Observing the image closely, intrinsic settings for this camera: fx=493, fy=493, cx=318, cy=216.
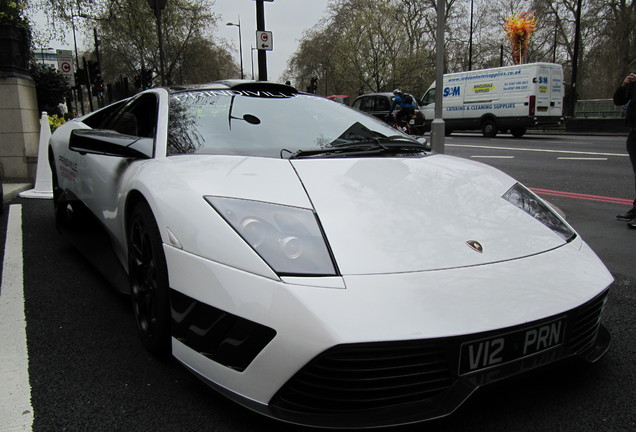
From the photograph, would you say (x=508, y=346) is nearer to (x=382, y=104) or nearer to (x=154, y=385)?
(x=154, y=385)

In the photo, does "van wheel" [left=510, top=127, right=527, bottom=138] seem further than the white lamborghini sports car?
Yes

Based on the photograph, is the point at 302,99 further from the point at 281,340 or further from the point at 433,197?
the point at 281,340

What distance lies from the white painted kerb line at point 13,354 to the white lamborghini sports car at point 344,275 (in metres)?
0.49

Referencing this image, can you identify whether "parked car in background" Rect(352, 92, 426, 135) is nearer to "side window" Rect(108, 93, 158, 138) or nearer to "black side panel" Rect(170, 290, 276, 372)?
"side window" Rect(108, 93, 158, 138)

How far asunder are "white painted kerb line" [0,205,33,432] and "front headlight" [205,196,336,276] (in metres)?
1.00

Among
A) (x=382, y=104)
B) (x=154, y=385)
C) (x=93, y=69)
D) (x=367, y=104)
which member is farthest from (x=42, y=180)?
(x=93, y=69)

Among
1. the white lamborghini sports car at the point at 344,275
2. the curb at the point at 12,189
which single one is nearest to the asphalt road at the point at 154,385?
the white lamborghini sports car at the point at 344,275

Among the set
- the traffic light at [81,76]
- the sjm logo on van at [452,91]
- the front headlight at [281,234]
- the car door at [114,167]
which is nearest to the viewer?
the front headlight at [281,234]

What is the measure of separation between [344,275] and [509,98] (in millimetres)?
18293

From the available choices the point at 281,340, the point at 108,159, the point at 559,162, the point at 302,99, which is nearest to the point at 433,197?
the point at 281,340

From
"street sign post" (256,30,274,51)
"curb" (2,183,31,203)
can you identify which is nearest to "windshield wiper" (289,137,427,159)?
"curb" (2,183,31,203)

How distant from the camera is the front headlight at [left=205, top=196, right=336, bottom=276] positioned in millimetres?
1508

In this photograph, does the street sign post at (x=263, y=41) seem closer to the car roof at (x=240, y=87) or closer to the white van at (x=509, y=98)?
the car roof at (x=240, y=87)

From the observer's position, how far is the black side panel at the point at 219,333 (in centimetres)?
147
